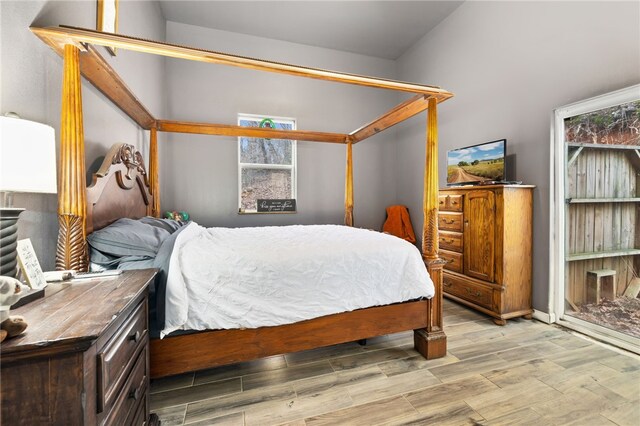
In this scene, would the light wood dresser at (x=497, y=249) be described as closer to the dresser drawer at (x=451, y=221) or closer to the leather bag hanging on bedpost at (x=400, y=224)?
the dresser drawer at (x=451, y=221)

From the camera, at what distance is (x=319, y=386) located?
1.64 meters

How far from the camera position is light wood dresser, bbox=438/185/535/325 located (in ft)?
8.13

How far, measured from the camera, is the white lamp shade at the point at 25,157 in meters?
0.83

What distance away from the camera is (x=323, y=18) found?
11.7ft

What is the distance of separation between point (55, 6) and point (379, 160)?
398 centimetres

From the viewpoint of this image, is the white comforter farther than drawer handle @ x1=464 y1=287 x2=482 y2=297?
No

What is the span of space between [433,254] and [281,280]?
1137 millimetres

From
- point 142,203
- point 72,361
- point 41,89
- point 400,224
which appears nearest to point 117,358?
point 72,361

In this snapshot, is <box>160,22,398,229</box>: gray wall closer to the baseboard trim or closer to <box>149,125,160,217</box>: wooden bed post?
<box>149,125,160,217</box>: wooden bed post

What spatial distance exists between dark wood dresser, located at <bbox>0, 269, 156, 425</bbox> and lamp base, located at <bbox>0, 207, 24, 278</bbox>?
0.44ft

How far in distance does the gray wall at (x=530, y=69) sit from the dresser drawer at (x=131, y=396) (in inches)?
124

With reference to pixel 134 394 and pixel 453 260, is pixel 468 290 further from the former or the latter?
pixel 134 394

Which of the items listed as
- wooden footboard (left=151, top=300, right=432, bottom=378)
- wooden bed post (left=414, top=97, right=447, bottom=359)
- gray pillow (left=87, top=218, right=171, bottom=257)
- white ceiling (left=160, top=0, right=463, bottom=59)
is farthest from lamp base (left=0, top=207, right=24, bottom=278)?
white ceiling (left=160, top=0, right=463, bottom=59)

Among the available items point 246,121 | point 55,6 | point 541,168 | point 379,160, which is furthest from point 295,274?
point 379,160
